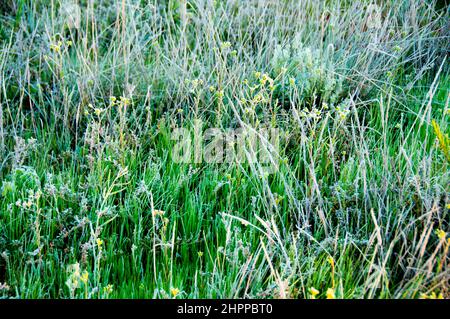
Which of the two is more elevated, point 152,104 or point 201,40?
point 201,40

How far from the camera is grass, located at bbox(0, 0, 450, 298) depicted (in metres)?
2.32

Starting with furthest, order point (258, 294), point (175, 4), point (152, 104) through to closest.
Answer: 1. point (175, 4)
2. point (152, 104)
3. point (258, 294)

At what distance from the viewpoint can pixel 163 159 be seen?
9.93 feet

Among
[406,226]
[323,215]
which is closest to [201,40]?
[323,215]

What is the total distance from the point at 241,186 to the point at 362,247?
64 cm

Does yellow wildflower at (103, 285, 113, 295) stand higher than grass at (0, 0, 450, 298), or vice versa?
grass at (0, 0, 450, 298)

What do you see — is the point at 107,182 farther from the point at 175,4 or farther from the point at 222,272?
the point at 175,4

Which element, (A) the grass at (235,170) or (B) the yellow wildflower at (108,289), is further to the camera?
(A) the grass at (235,170)

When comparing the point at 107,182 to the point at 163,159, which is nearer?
the point at 107,182

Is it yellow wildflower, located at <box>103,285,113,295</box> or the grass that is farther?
the grass

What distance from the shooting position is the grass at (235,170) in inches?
91.5

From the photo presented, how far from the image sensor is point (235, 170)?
2863 millimetres

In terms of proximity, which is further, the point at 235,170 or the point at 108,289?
the point at 235,170

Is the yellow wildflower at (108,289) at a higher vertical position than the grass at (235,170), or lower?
lower
